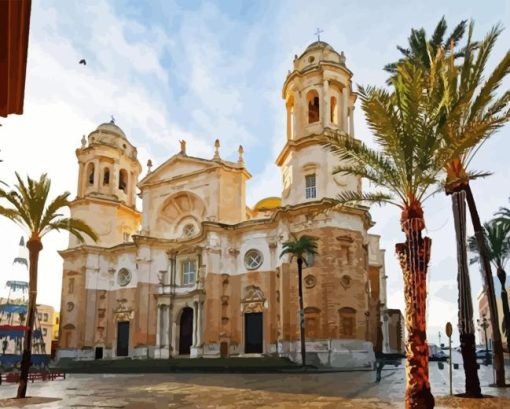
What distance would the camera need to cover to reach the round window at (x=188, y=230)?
45.4 m

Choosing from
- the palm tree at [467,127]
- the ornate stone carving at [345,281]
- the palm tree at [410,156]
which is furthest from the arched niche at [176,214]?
the palm tree at [410,156]

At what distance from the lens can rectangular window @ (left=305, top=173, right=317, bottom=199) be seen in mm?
37875

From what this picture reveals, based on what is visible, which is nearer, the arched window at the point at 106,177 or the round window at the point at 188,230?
the round window at the point at 188,230

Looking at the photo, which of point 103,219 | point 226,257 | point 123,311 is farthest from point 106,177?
point 226,257

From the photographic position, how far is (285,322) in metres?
35.2

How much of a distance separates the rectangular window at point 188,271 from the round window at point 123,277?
5481 millimetres

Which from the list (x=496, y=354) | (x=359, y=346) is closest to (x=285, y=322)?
(x=359, y=346)

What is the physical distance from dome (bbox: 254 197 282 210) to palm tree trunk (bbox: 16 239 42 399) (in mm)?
30635

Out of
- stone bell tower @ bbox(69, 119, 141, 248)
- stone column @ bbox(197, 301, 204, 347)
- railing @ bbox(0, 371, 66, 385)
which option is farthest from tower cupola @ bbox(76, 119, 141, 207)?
railing @ bbox(0, 371, 66, 385)

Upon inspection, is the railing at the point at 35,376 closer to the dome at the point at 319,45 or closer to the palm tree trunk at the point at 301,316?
the palm tree trunk at the point at 301,316

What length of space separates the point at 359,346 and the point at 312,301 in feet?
13.4

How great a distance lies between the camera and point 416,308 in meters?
12.6

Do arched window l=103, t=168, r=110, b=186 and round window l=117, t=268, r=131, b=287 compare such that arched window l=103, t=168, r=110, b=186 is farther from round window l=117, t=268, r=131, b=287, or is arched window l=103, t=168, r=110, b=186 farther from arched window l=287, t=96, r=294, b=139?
arched window l=287, t=96, r=294, b=139

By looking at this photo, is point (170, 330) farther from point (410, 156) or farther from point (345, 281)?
point (410, 156)
